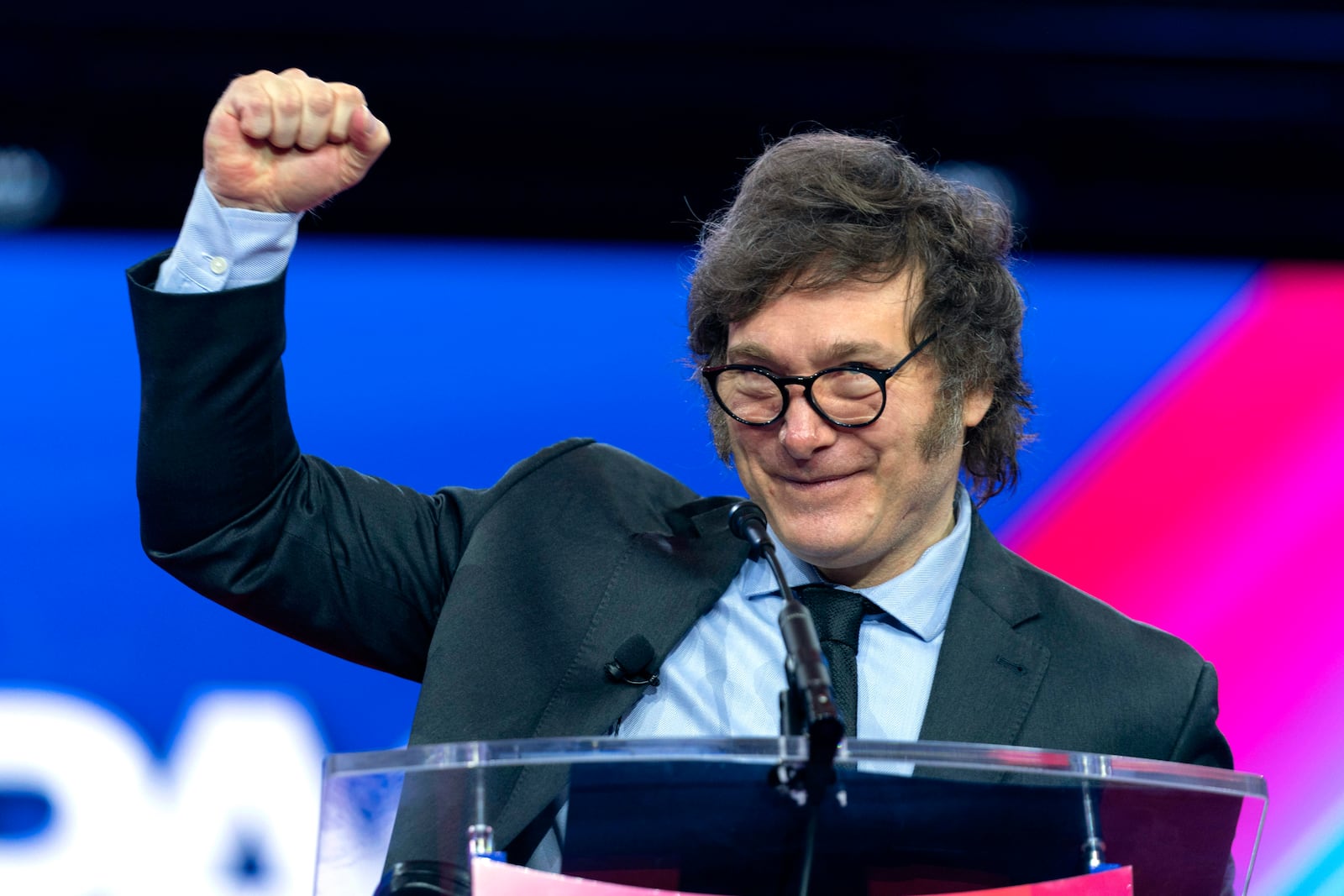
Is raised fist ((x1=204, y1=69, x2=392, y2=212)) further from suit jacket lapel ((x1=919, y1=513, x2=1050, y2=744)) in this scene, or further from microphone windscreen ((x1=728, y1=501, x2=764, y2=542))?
suit jacket lapel ((x1=919, y1=513, x2=1050, y2=744))

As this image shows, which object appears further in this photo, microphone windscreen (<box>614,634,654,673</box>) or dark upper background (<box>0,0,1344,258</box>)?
dark upper background (<box>0,0,1344,258</box>)

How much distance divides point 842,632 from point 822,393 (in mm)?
297

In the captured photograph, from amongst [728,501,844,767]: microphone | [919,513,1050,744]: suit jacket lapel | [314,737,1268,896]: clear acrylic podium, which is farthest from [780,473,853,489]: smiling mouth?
[314,737,1268,896]: clear acrylic podium

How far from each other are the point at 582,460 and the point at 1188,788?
1034 mm

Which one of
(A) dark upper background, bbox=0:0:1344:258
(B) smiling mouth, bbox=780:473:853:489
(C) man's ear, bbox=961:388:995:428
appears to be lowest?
(B) smiling mouth, bbox=780:473:853:489

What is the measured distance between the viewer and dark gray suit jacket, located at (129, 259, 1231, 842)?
1.64m

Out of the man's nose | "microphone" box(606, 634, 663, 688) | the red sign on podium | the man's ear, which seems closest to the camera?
the red sign on podium

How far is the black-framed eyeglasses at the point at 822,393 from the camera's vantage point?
1.84 m

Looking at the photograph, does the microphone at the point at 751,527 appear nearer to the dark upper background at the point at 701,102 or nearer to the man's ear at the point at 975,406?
the man's ear at the point at 975,406

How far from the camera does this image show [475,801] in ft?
3.72

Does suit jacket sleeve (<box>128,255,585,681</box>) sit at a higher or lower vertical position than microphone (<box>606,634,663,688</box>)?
higher

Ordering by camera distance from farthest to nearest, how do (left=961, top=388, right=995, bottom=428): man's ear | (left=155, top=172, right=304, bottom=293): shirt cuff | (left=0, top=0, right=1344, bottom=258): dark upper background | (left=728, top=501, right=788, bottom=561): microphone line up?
(left=0, top=0, right=1344, bottom=258): dark upper background
(left=961, top=388, right=995, bottom=428): man's ear
(left=155, top=172, right=304, bottom=293): shirt cuff
(left=728, top=501, right=788, bottom=561): microphone

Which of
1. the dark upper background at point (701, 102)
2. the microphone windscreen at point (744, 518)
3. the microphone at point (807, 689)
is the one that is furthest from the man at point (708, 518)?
the dark upper background at point (701, 102)

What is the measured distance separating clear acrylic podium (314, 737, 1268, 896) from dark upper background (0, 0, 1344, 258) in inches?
87.1
